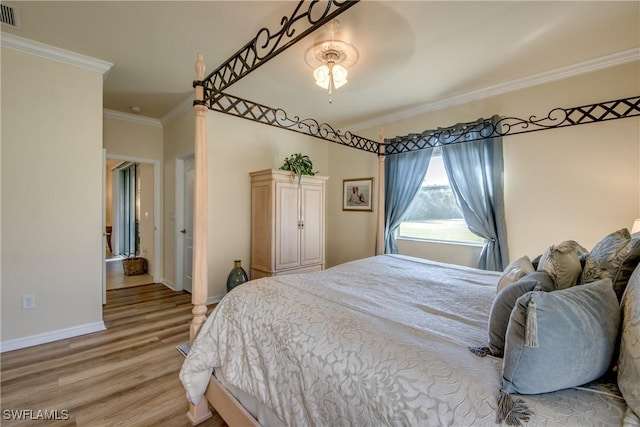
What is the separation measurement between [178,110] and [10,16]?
1820 mm

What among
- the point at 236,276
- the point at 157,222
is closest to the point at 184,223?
the point at 157,222

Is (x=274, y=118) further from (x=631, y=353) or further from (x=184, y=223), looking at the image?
(x=184, y=223)

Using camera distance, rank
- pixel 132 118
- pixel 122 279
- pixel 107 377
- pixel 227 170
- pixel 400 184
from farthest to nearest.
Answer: pixel 122 279
pixel 132 118
pixel 400 184
pixel 227 170
pixel 107 377

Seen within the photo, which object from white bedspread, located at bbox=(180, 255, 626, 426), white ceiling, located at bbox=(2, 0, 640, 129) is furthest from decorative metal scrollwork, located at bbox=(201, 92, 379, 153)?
white bedspread, located at bbox=(180, 255, 626, 426)

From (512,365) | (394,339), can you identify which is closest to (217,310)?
(394,339)

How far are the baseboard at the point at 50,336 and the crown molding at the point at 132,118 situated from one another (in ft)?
9.36

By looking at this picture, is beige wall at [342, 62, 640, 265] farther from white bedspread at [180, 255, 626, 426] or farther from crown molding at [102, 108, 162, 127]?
crown molding at [102, 108, 162, 127]

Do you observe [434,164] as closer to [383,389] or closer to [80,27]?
[383,389]

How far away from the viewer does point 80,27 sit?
224 cm

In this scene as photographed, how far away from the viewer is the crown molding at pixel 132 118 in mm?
3961

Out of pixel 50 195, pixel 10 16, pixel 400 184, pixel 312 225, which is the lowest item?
pixel 312 225

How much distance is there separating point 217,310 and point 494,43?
2.94 meters

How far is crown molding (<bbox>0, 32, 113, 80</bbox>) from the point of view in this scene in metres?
2.38

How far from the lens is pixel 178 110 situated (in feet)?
12.8
